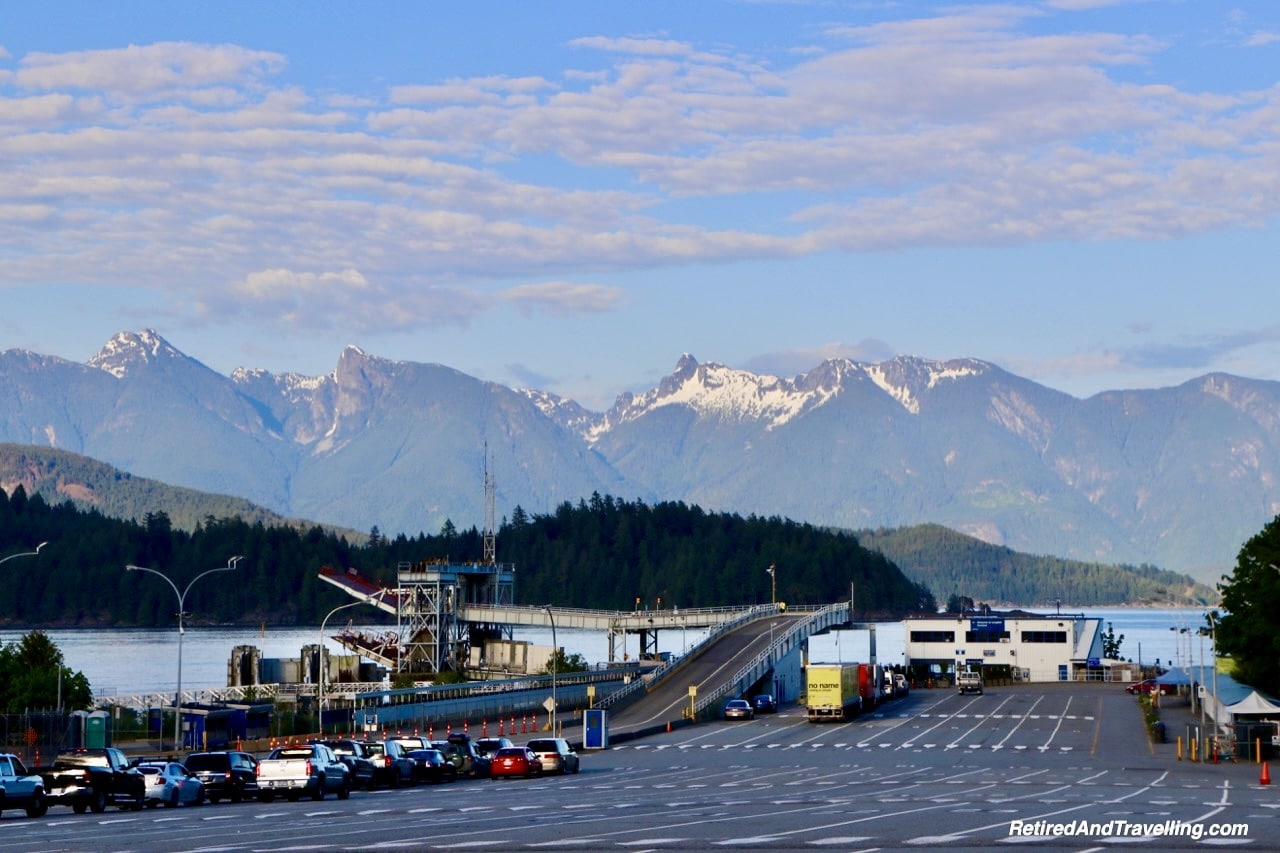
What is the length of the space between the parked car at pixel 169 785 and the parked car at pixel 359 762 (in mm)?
6062

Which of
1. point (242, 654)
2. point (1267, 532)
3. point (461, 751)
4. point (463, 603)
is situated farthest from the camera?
point (463, 603)

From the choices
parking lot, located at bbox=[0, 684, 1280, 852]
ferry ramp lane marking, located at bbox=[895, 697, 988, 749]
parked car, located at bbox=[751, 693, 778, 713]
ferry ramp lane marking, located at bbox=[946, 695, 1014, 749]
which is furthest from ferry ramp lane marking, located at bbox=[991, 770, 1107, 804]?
parked car, located at bbox=[751, 693, 778, 713]

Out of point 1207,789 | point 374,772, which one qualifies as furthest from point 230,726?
point 1207,789

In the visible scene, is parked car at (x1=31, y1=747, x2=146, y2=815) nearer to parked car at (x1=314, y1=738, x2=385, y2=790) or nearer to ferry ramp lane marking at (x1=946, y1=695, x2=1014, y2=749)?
parked car at (x1=314, y1=738, x2=385, y2=790)

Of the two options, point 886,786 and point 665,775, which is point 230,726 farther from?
point 886,786

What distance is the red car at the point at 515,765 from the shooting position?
7338 centimetres

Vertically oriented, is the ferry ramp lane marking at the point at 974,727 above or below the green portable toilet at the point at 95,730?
below

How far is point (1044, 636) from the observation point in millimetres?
196375

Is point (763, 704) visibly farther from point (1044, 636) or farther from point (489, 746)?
point (1044, 636)

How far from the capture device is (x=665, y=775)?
228 feet

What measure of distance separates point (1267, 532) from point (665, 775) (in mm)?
61826

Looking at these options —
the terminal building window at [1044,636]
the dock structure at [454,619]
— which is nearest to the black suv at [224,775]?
the dock structure at [454,619]

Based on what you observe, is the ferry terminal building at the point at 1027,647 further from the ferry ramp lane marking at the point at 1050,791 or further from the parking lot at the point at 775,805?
the ferry ramp lane marking at the point at 1050,791

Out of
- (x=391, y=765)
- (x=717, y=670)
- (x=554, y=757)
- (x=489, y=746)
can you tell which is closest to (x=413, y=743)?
(x=489, y=746)
